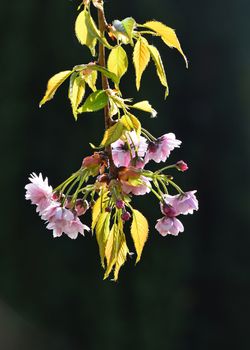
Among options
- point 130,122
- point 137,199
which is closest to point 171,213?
point 130,122

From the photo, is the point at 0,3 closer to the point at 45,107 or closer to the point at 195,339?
the point at 45,107

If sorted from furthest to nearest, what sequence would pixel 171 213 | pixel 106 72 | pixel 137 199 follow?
pixel 137 199, pixel 171 213, pixel 106 72

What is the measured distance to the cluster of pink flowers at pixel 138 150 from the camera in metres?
0.56

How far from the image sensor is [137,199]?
329 cm

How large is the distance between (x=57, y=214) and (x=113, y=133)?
0.09m

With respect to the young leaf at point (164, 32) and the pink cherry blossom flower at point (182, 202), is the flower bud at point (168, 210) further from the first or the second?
the young leaf at point (164, 32)

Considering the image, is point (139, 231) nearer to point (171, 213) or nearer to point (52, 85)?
point (171, 213)

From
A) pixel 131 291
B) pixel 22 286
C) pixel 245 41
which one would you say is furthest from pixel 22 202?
pixel 245 41

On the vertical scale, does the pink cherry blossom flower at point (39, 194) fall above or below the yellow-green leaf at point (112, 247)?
above

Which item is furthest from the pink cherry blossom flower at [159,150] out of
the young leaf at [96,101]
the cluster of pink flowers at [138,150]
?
the young leaf at [96,101]

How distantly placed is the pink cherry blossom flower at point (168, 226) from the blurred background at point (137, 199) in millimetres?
2640

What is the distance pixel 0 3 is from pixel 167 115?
102 centimetres

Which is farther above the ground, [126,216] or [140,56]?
[140,56]

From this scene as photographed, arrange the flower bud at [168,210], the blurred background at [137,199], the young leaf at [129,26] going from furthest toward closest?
the blurred background at [137,199] < the flower bud at [168,210] < the young leaf at [129,26]
